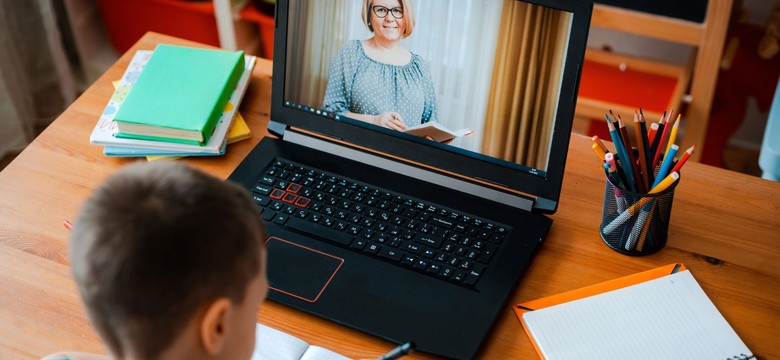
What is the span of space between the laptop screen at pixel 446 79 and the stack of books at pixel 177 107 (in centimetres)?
11

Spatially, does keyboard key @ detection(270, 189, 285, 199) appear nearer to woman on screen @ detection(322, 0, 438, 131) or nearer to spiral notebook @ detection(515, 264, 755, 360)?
woman on screen @ detection(322, 0, 438, 131)

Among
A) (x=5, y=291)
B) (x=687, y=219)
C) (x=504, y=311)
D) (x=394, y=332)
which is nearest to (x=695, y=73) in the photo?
(x=687, y=219)

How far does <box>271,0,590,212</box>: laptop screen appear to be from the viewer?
3.25 feet

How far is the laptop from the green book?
0.34 ft

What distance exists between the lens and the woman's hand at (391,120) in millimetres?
1103

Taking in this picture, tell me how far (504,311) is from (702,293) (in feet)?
0.78

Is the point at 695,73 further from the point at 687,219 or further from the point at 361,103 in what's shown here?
the point at 361,103

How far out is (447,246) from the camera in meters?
1.01

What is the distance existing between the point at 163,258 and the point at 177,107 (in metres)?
0.63

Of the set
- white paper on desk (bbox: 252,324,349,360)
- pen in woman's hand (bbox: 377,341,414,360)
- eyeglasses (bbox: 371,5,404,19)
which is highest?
eyeglasses (bbox: 371,5,404,19)

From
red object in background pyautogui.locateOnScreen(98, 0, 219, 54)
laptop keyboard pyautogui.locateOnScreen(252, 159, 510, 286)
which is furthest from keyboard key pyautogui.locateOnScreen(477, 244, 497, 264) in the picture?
red object in background pyautogui.locateOnScreen(98, 0, 219, 54)

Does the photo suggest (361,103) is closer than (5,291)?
No

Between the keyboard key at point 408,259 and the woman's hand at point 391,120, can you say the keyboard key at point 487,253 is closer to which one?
the keyboard key at point 408,259

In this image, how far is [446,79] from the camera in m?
1.04
